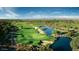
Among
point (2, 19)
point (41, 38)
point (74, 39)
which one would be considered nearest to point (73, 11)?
point (74, 39)

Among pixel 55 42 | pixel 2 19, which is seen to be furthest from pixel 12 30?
pixel 55 42

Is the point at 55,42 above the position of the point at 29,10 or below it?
below

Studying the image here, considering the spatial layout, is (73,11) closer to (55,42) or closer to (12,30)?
(55,42)
